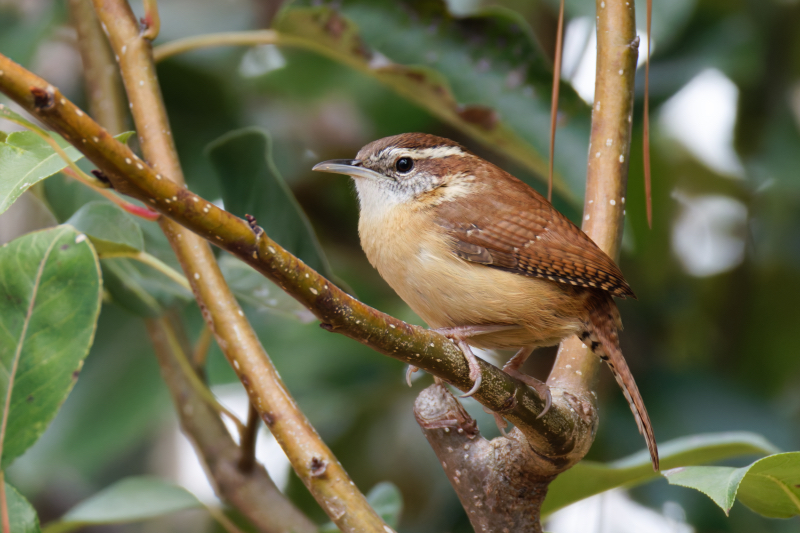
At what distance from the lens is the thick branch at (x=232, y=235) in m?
0.92

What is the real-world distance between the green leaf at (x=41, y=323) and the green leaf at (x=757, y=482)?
3.55 ft

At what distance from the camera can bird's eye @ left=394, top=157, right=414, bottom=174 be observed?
8.02 feet

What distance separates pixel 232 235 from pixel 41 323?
0.66m

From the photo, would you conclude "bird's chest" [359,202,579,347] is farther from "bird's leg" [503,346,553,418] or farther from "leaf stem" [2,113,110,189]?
"leaf stem" [2,113,110,189]

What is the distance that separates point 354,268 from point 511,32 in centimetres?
142

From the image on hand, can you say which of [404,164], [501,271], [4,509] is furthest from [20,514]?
[404,164]

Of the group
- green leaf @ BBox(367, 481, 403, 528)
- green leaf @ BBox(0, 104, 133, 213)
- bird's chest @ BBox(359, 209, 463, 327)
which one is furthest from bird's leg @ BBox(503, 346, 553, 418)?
green leaf @ BBox(0, 104, 133, 213)

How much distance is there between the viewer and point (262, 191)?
7.32ft

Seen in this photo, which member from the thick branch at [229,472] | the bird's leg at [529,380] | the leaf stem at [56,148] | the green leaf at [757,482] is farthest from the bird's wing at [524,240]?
the leaf stem at [56,148]

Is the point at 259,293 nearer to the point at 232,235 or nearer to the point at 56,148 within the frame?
the point at 56,148

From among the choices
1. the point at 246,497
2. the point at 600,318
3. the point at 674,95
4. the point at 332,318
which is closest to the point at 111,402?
the point at 246,497

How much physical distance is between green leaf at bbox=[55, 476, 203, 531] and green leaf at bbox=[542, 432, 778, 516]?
1015 millimetres

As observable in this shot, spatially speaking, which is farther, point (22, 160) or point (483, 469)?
point (483, 469)

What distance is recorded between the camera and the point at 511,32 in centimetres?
254
